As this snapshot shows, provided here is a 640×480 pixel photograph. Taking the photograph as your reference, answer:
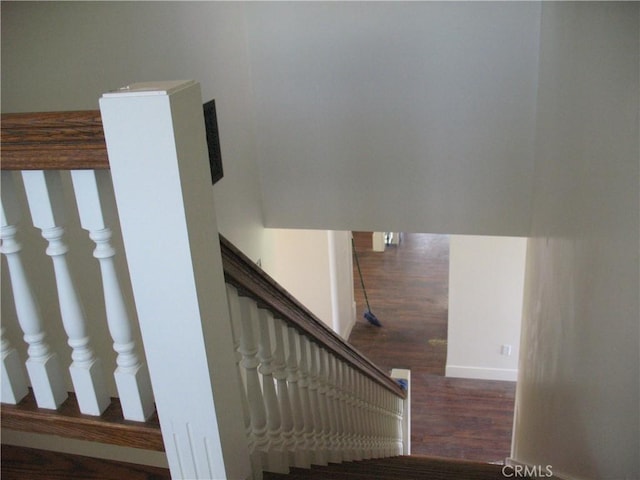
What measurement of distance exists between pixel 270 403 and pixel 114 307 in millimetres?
709

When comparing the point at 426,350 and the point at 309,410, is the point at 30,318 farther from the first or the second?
the point at 426,350

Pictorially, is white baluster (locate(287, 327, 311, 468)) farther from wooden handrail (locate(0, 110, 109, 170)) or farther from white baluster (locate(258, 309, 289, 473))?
wooden handrail (locate(0, 110, 109, 170))

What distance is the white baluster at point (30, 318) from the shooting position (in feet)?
3.76

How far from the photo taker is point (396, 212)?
4441 millimetres

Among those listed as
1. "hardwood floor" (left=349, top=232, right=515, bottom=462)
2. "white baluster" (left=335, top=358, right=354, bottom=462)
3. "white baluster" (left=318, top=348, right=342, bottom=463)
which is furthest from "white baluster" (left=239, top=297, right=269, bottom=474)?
"hardwood floor" (left=349, top=232, right=515, bottom=462)

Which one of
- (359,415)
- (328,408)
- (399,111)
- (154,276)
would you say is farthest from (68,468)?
(399,111)

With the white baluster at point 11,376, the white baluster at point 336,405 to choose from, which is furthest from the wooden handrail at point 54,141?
the white baluster at point 336,405

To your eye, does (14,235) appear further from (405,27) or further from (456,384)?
(456,384)

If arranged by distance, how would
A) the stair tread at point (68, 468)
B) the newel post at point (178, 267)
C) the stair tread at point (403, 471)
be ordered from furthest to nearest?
the stair tread at point (403, 471)
the stair tread at point (68, 468)
the newel post at point (178, 267)

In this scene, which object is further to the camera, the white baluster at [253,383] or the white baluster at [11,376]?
the white baluster at [253,383]

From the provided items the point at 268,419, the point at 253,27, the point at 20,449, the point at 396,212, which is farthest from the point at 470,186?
the point at 20,449

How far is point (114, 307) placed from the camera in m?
1.17

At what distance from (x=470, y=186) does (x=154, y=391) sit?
134 inches

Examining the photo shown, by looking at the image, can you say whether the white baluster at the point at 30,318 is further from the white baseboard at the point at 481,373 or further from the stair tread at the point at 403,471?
the white baseboard at the point at 481,373
